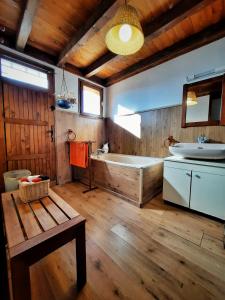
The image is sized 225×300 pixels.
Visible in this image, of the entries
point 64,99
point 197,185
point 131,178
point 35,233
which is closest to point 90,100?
point 64,99

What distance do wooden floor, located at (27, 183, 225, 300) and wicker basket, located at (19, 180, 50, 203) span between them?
564mm

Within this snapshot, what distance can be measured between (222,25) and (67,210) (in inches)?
124

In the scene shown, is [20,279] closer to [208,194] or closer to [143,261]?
[143,261]

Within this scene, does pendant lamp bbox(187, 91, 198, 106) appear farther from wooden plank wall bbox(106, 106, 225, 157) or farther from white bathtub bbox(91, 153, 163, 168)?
white bathtub bbox(91, 153, 163, 168)

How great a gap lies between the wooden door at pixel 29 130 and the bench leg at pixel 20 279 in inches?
82.1

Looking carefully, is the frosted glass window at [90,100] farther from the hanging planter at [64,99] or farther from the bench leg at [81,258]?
the bench leg at [81,258]

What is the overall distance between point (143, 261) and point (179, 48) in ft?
10.4

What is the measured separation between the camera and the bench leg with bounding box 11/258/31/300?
67 centimetres

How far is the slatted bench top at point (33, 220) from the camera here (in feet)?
→ 2.47

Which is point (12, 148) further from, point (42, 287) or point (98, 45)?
point (98, 45)

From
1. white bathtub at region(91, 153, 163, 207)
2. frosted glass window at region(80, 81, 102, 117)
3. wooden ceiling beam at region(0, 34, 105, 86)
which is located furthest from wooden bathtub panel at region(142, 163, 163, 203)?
wooden ceiling beam at region(0, 34, 105, 86)

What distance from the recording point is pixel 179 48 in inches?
93.4

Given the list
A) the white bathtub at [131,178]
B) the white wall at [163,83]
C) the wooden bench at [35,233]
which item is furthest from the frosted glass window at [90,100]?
the wooden bench at [35,233]

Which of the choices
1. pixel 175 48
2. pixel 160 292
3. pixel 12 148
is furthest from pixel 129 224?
pixel 175 48
